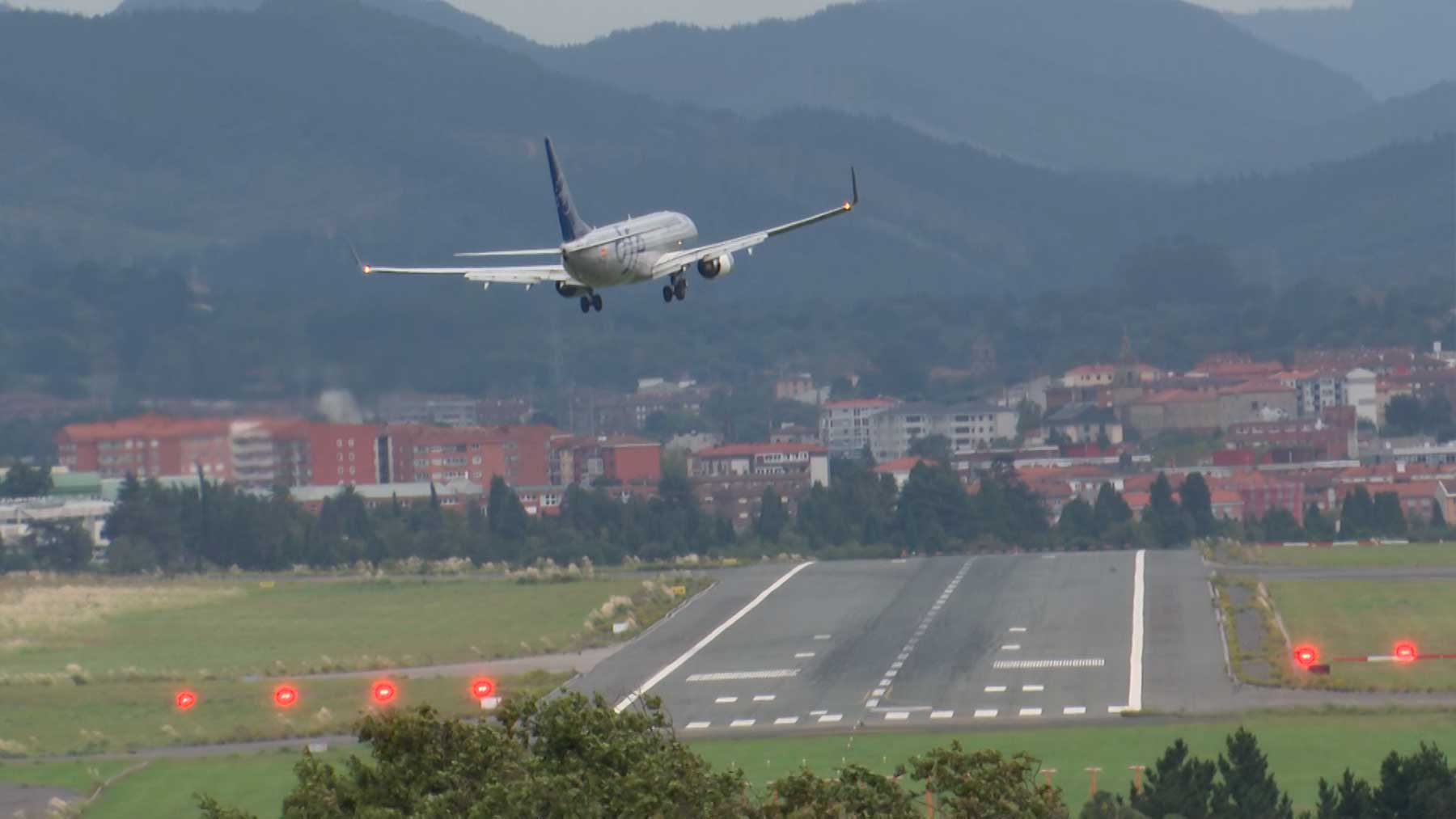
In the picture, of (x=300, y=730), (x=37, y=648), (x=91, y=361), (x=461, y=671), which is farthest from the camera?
(x=91, y=361)

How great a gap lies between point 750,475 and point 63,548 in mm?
51241

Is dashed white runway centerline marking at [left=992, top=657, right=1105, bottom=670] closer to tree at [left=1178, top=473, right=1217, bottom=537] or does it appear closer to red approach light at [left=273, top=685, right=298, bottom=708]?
red approach light at [left=273, top=685, right=298, bottom=708]

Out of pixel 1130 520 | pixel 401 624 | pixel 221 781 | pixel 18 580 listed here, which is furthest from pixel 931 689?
pixel 1130 520

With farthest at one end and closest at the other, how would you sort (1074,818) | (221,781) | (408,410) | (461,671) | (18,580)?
(408,410)
(18,580)
(461,671)
(221,781)
(1074,818)

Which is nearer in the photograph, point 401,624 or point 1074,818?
point 1074,818

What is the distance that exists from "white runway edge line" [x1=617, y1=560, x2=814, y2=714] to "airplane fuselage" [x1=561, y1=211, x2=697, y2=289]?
30.9 feet

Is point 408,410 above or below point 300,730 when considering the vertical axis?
above

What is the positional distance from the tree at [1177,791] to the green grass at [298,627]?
38.3 meters

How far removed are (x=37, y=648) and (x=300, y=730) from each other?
26549 mm

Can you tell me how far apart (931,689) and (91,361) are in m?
119

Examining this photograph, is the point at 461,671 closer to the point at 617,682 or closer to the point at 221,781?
the point at 617,682

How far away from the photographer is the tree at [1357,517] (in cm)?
12850

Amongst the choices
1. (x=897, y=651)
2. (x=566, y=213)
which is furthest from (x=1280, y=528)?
(x=566, y=213)

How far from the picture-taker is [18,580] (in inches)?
4722
